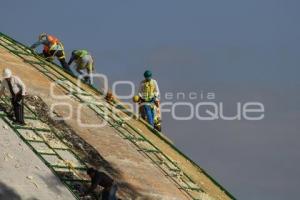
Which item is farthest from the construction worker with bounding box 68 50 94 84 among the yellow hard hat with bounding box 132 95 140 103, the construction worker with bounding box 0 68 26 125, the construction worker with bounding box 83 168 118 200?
the construction worker with bounding box 83 168 118 200

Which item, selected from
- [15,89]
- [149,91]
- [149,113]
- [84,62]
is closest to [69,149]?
[15,89]

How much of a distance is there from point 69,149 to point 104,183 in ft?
8.87

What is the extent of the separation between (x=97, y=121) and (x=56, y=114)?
1.63m

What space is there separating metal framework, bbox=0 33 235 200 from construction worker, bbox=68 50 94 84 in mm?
542

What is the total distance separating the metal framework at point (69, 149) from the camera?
1494 centimetres

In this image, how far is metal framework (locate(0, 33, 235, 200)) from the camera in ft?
49.0

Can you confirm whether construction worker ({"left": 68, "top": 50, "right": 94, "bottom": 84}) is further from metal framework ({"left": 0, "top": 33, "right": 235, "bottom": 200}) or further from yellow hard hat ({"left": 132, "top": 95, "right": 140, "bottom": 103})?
yellow hard hat ({"left": 132, "top": 95, "right": 140, "bottom": 103})

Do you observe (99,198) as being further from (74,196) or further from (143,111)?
(143,111)

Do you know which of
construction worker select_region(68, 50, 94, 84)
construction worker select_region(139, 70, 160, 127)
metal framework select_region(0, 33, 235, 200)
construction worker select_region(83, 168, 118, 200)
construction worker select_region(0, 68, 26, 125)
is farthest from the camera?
construction worker select_region(68, 50, 94, 84)

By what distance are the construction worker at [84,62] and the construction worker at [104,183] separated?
32.2 feet

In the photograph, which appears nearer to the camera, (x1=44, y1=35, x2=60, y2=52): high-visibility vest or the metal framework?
the metal framework

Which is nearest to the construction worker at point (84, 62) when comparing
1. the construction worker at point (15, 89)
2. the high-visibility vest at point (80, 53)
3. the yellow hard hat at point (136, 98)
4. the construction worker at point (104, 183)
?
the high-visibility vest at point (80, 53)

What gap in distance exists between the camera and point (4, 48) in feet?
75.5

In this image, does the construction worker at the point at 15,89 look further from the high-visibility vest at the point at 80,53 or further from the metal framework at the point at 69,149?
the high-visibility vest at the point at 80,53
